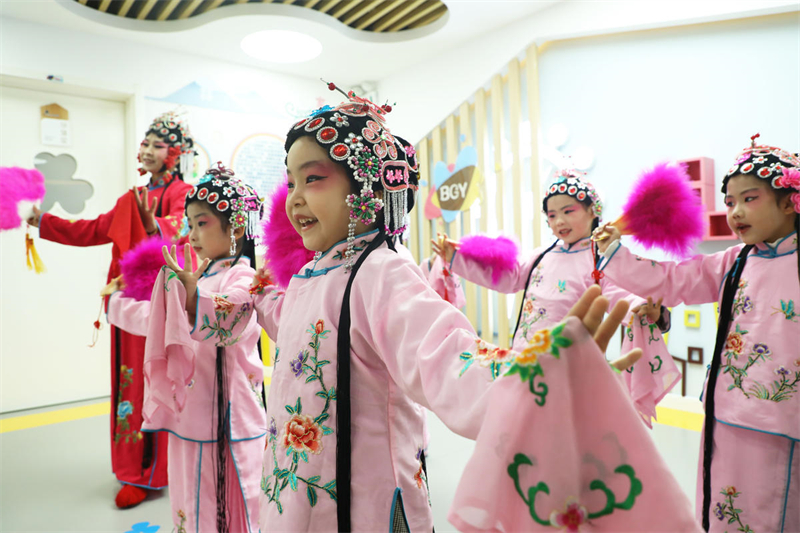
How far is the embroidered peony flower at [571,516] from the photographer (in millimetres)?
546

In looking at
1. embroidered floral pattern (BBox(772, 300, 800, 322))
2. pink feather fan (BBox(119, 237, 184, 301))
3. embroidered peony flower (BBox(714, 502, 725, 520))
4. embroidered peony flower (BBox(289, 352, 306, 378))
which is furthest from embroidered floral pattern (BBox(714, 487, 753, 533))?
pink feather fan (BBox(119, 237, 184, 301))

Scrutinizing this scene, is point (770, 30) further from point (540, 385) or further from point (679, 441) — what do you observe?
point (540, 385)

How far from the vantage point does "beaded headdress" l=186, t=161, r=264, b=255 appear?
170 centimetres

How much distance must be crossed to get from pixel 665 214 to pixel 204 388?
5.43ft

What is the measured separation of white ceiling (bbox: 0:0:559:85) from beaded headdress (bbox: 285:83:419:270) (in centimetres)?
326

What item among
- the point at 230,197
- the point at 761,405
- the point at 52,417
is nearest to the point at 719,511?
the point at 761,405

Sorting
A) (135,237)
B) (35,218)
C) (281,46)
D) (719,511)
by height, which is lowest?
(719,511)

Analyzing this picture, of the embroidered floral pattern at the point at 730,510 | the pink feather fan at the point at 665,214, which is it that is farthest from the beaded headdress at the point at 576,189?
the embroidered floral pattern at the point at 730,510

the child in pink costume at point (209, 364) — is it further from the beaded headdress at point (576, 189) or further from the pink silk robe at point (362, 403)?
the beaded headdress at point (576, 189)

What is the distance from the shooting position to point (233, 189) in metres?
1.73

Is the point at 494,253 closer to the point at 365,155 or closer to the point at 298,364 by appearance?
the point at 365,155

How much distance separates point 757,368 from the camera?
1478 millimetres

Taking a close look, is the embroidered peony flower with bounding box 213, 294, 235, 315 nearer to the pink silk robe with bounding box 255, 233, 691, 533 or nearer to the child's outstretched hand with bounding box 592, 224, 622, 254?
the pink silk robe with bounding box 255, 233, 691, 533

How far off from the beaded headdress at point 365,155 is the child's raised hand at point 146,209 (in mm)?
1503
